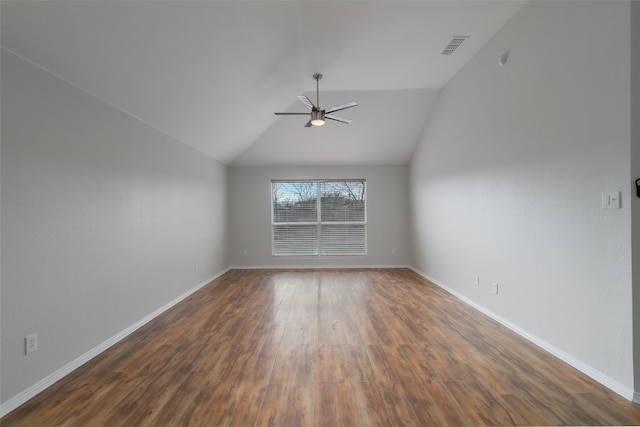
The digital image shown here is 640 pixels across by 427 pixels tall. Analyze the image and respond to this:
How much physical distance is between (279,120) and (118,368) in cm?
429

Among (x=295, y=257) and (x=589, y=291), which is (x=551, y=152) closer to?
(x=589, y=291)

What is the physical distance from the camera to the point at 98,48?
210 centimetres

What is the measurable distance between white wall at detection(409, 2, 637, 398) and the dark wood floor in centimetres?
32

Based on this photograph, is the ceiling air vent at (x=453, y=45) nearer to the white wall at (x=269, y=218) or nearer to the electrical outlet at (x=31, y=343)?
the white wall at (x=269, y=218)

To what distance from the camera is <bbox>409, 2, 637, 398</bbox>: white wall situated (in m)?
1.87

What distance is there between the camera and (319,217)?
6.54 metres

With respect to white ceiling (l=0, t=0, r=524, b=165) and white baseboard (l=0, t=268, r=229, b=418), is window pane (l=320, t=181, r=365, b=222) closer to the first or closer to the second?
white ceiling (l=0, t=0, r=524, b=165)

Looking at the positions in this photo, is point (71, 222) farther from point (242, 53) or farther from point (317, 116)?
point (317, 116)

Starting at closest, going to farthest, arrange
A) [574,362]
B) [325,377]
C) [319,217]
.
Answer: [325,377]
[574,362]
[319,217]

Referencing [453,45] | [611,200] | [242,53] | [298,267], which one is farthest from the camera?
→ [298,267]

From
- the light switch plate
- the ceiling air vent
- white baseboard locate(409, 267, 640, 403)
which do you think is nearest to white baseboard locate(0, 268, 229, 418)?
white baseboard locate(409, 267, 640, 403)

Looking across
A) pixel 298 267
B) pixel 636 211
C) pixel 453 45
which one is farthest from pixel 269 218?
pixel 636 211

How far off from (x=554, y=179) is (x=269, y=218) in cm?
513

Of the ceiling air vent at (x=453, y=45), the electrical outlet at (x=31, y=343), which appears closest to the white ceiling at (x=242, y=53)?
the ceiling air vent at (x=453, y=45)
